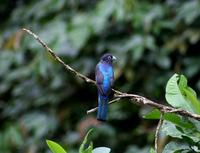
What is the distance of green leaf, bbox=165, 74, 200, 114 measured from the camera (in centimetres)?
163

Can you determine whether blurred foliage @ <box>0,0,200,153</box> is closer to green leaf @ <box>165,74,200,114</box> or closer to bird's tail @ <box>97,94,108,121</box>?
bird's tail @ <box>97,94,108,121</box>

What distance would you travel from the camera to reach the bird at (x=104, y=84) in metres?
1.96

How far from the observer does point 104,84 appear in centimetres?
212

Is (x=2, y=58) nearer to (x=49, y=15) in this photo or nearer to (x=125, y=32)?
(x=49, y=15)

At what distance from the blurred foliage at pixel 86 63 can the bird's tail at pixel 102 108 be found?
229 cm

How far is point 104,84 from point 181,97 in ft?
1.69

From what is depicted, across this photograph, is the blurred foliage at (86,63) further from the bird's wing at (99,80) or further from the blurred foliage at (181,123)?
the blurred foliage at (181,123)

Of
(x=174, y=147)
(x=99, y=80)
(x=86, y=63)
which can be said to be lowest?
(x=86, y=63)

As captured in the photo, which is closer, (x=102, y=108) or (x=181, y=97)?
(x=181, y=97)

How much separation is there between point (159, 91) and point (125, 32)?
523 millimetres

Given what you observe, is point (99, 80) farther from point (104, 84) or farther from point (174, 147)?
point (174, 147)

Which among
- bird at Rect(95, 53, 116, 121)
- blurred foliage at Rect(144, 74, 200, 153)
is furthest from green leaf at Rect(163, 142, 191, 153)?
A: bird at Rect(95, 53, 116, 121)

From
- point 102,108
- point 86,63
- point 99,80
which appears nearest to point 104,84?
point 99,80

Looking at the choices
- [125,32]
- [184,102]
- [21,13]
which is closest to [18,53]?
[21,13]
